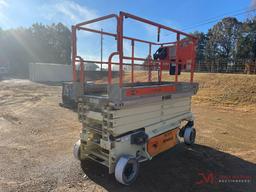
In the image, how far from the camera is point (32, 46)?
5125cm

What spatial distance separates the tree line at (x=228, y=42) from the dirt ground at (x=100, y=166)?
26.1 m

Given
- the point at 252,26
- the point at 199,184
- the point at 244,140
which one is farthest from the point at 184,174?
the point at 252,26

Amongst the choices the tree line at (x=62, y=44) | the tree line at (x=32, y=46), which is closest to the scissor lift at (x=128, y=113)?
the tree line at (x=62, y=44)

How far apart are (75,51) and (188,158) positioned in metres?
3.45

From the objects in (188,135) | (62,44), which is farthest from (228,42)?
(188,135)

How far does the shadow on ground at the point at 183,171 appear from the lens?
3748 millimetres

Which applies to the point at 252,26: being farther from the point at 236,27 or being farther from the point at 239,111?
the point at 239,111

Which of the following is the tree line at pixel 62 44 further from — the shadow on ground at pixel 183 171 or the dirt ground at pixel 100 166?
the shadow on ground at pixel 183 171

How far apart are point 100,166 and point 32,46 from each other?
53560 mm

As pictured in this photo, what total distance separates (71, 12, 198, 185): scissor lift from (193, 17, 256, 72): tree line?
89.8 ft

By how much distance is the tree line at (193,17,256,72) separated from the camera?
36.6 meters

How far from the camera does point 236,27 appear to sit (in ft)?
138

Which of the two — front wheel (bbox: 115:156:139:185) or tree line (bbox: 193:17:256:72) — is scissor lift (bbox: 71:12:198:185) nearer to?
front wheel (bbox: 115:156:139:185)

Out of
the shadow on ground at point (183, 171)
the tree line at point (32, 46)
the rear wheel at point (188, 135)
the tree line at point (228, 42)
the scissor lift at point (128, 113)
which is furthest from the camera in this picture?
the tree line at point (32, 46)
